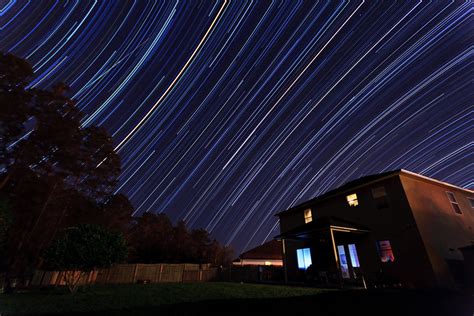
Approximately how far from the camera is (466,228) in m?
16.1

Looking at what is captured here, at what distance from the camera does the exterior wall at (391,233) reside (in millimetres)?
12984

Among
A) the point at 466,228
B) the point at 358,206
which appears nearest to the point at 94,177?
the point at 358,206

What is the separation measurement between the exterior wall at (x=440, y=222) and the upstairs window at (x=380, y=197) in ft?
4.25

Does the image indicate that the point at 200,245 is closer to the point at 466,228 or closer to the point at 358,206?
the point at 358,206

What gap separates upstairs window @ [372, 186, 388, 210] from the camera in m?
15.3

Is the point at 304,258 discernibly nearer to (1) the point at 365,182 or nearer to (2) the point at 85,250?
(1) the point at 365,182

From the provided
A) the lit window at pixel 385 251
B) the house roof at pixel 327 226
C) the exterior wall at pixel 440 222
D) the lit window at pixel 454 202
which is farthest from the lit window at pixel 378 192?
the lit window at pixel 454 202

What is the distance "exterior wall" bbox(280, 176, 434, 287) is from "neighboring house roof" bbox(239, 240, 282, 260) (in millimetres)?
15418

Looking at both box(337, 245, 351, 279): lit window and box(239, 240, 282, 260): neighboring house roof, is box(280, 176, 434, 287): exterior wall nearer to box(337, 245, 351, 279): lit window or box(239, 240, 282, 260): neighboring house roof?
box(337, 245, 351, 279): lit window

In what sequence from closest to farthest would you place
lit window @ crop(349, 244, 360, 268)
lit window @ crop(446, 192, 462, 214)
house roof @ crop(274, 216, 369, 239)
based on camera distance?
house roof @ crop(274, 216, 369, 239)
lit window @ crop(349, 244, 360, 268)
lit window @ crop(446, 192, 462, 214)

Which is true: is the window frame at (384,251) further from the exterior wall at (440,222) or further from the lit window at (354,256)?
the exterior wall at (440,222)

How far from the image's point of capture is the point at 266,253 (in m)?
33.6

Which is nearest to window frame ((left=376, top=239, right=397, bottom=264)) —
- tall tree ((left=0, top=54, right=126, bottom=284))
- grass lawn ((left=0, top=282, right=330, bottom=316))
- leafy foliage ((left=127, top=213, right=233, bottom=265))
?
grass lawn ((left=0, top=282, right=330, bottom=316))

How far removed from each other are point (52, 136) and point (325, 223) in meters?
18.6
